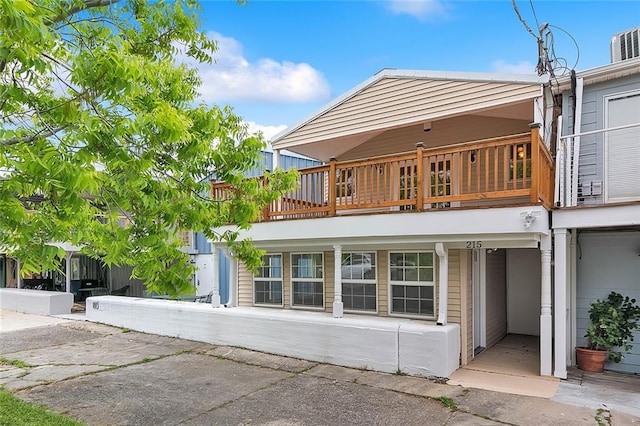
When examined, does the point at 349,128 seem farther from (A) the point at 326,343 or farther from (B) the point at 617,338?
(B) the point at 617,338

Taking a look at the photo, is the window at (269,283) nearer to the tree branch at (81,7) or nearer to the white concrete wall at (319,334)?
the white concrete wall at (319,334)

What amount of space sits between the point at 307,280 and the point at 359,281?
4.24 ft

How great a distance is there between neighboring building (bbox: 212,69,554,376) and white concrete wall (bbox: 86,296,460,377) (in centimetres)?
5

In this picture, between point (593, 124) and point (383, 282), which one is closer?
point (593, 124)

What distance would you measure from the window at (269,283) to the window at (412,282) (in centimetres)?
280

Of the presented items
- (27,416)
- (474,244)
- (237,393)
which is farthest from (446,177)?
(27,416)

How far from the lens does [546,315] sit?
652 cm

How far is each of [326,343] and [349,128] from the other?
14.7ft

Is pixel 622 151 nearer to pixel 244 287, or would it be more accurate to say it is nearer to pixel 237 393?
pixel 237 393

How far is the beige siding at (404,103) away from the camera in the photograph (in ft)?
24.7

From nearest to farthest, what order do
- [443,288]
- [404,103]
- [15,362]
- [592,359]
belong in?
[592,359]
[443,288]
[15,362]
[404,103]

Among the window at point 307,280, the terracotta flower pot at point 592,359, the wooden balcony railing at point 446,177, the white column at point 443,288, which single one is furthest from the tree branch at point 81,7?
the terracotta flower pot at point 592,359

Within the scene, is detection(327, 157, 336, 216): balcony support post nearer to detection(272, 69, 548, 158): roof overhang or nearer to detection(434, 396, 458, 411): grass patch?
detection(272, 69, 548, 158): roof overhang

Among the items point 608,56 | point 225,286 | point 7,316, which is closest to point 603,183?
point 608,56
